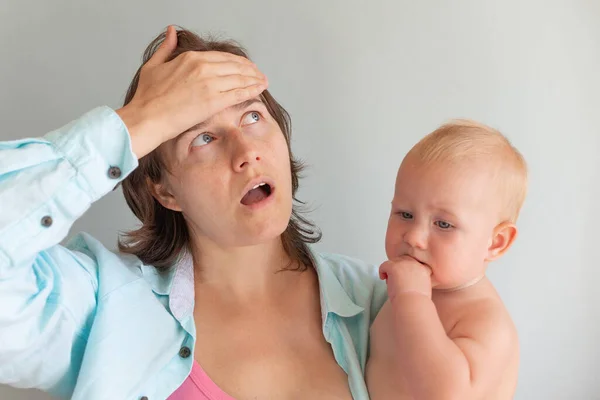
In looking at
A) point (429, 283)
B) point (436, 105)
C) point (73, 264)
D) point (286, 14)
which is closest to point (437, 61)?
point (436, 105)

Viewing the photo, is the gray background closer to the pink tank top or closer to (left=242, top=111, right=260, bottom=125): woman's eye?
(left=242, top=111, right=260, bottom=125): woman's eye

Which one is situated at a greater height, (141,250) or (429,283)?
(429,283)

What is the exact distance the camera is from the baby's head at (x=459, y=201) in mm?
1062

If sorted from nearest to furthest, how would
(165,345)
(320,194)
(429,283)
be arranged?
(429,283) < (165,345) < (320,194)

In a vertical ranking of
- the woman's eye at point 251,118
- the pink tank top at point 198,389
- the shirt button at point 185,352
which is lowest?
the pink tank top at point 198,389

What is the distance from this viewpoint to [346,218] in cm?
171

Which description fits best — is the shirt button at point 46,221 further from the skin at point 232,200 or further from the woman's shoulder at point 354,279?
the woman's shoulder at point 354,279

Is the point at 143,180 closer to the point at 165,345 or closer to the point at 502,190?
the point at 165,345

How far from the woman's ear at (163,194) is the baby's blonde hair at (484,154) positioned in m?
0.53

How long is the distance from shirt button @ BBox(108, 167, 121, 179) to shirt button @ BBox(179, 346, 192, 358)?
0.39 m

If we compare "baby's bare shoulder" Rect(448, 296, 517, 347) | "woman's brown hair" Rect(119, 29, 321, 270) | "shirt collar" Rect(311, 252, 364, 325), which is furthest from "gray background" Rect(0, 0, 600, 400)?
"baby's bare shoulder" Rect(448, 296, 517, 347)

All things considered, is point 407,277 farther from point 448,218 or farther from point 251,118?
point 251,118

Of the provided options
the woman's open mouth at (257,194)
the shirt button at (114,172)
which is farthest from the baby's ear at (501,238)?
the shirt button at (114,172)

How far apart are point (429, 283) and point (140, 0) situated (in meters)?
1.07
